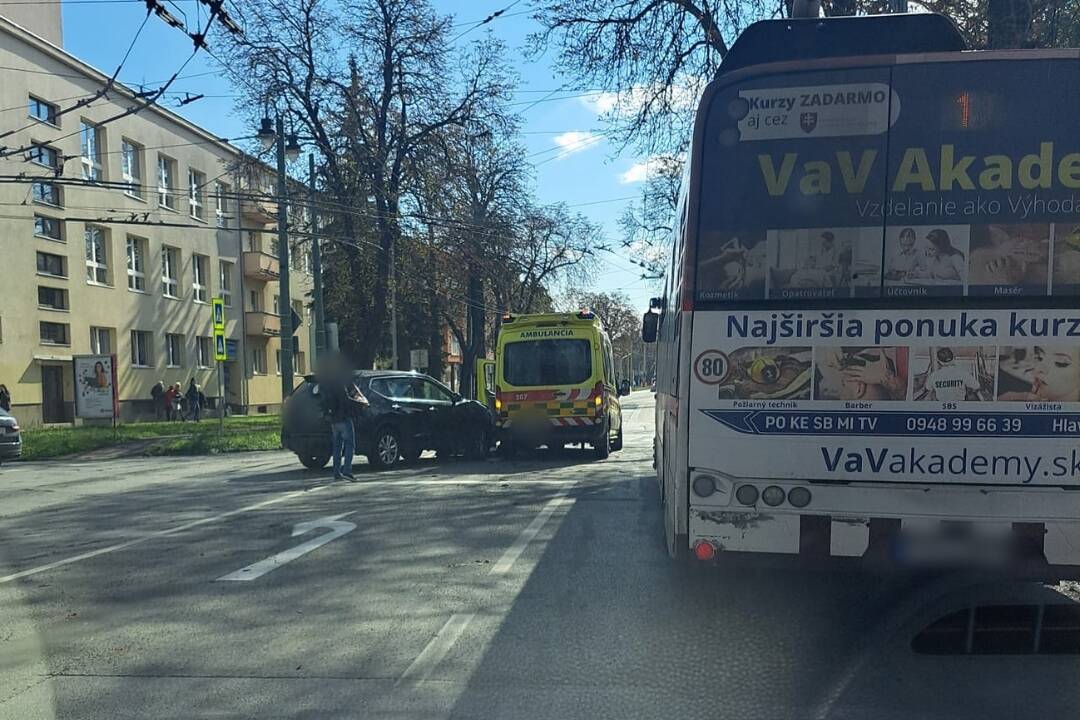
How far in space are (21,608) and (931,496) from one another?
19.7ft

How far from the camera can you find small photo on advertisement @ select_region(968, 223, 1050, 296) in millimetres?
4535

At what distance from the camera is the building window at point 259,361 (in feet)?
144

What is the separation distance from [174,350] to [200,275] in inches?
165

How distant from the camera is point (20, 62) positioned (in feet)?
92.1

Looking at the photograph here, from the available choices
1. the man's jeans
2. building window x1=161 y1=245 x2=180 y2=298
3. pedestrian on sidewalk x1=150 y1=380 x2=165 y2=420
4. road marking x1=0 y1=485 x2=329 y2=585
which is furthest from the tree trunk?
building window x1=161 y1=245 x2=180 y2=298

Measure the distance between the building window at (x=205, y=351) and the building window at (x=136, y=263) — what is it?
15.7 ft

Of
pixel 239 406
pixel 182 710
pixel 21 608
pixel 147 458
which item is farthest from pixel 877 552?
pixel 239 406

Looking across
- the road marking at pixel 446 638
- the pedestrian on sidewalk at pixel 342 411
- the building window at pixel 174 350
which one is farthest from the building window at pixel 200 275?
the road marking at pixel 446 638

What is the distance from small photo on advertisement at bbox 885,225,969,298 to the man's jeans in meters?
9.28

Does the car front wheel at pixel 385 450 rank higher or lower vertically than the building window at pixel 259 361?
lower

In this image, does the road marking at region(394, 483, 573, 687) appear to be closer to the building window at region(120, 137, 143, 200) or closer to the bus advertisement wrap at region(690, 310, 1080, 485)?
the bus advertisement wrap at region(690, 310, 1080, 485)

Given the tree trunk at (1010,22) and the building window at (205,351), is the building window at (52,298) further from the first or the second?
the tree trunk at (1010,22)

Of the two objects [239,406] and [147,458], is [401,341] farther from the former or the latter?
[147,458]

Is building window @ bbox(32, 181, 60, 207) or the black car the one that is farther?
building window @ bbox(32, 181, 60, 207)
